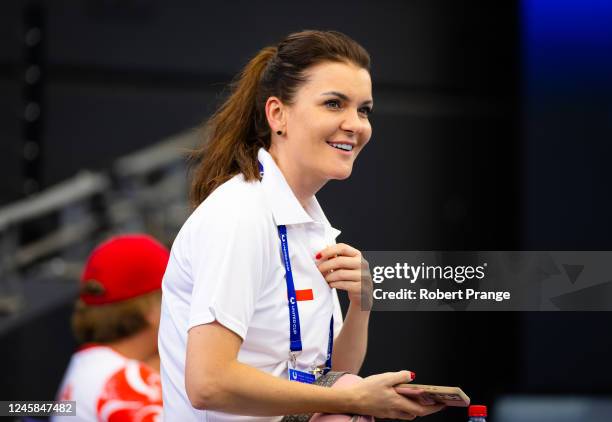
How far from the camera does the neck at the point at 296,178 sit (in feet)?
5.91

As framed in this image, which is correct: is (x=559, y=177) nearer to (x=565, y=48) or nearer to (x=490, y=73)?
(x=565, y=48)

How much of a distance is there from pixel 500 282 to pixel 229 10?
14.1 feet

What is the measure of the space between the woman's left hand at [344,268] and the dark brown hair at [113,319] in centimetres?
70

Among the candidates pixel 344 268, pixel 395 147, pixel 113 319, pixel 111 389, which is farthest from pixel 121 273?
pixel 395 147

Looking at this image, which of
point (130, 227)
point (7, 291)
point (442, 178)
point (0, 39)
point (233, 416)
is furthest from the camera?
point (0, 39)

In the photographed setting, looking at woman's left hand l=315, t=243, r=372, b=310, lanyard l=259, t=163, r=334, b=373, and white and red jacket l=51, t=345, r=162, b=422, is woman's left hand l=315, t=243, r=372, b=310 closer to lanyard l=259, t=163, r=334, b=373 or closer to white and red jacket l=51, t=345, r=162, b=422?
lanyard l=259, t=163, r=334, b=373

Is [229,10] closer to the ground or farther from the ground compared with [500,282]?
farther from the ground

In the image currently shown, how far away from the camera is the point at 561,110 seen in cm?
475

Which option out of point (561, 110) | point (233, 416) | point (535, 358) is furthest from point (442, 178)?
point (233, 416)

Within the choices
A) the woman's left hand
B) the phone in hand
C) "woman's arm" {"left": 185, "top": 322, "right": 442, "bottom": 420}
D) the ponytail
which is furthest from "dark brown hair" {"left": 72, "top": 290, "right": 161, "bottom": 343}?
the phone in hand

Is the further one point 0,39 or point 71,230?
point 0,39

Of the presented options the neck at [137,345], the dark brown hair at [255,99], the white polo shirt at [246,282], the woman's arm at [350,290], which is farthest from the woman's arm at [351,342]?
the neck at [137,345]

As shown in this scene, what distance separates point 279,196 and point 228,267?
21 centimetres

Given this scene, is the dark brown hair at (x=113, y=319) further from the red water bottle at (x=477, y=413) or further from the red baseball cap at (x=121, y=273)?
the red water bottle at (x=477, y=413)
